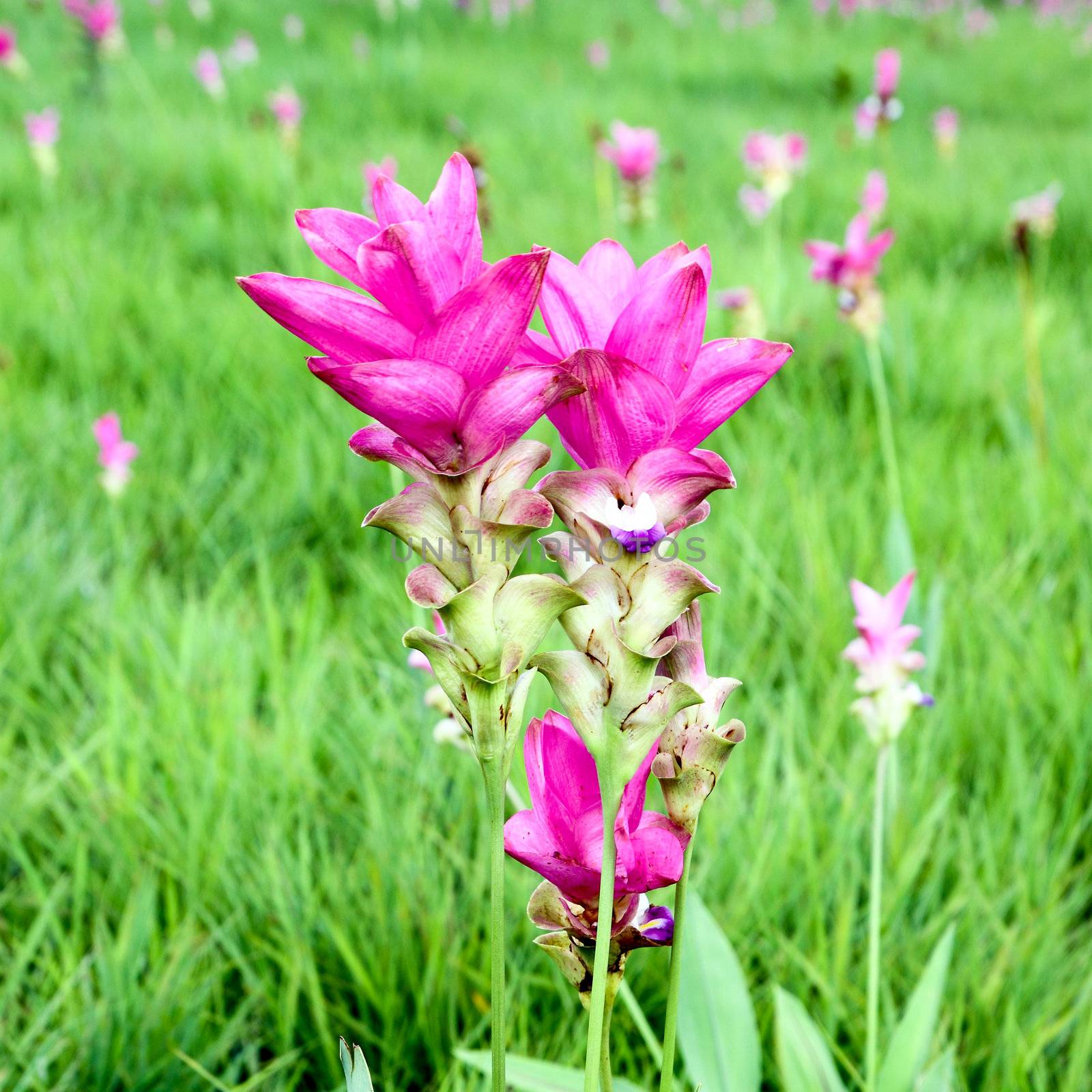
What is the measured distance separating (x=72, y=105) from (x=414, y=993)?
3986mm

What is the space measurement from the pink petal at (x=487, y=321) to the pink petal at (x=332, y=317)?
0.04 feet

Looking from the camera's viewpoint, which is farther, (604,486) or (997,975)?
(997,975)

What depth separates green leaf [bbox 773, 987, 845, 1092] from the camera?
28.6 inches

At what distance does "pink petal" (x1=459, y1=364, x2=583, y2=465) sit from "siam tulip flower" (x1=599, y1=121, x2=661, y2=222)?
212 cm

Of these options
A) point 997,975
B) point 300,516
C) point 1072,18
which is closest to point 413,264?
point 997,975

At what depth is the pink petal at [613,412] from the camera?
391mm

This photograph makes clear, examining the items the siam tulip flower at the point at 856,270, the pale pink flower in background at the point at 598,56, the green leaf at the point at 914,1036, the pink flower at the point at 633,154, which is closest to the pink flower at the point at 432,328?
the green leaf at the point at 914,1036

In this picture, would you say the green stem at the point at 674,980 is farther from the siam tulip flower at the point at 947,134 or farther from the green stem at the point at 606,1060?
the siam tulip flower at the point at 947,134

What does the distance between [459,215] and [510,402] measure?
85 mm

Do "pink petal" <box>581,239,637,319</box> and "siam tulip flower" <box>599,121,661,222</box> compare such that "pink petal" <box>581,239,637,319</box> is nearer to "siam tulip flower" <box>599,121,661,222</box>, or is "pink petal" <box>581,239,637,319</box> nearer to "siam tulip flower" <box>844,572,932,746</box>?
"siam tulip flower" <box>844,572,932,746</box>

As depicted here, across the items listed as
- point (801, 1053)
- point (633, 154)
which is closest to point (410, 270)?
point (801, 1053)

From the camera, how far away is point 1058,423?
1987 millimetres

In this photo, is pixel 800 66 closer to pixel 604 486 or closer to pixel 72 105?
pixel 72 105

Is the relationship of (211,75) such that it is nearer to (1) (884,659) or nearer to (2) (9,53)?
(2) (9,53)
